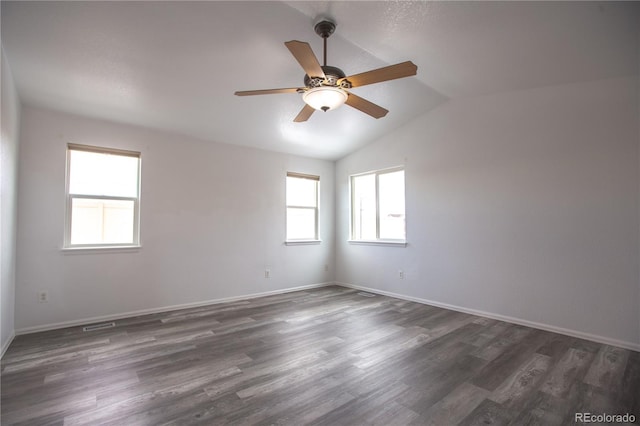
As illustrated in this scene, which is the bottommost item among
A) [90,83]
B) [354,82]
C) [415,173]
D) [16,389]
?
[16,389]

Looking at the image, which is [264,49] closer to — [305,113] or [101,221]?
[305,113]

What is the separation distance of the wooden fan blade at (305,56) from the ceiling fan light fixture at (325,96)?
111 millimetres

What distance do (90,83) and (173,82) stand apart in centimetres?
79

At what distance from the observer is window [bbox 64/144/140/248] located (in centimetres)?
375

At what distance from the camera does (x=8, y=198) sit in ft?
9.70

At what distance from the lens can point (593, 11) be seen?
228 cm

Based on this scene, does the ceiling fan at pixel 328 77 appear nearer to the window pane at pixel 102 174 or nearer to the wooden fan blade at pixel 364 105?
the wooden fan blade at pixel 364 105

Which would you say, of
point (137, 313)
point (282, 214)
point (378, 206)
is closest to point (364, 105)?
point (378, 206)

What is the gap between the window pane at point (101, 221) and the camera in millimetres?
3770

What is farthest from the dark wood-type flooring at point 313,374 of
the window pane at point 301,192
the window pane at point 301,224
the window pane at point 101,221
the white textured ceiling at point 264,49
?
the white textured ceiling at point 264,49

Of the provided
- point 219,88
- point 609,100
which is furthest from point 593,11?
point 219,88

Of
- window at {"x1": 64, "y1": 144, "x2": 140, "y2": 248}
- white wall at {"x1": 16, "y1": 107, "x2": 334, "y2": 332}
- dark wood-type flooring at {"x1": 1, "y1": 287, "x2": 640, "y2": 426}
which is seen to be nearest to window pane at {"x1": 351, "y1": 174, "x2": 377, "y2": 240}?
white wall at {"x1": 16, "y1": 107, "x2": 334, "y2": 332}

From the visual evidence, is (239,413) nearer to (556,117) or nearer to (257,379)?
(257,379)

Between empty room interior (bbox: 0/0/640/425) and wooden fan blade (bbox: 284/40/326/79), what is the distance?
0.02 meters
